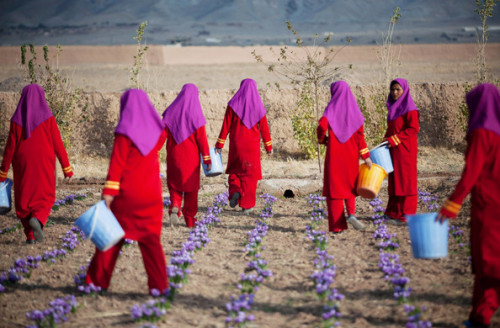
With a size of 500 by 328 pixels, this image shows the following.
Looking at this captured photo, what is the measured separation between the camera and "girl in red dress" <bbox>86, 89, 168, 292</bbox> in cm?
477

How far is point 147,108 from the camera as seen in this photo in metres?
4.89

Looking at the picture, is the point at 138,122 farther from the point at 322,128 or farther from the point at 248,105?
the point at 248,105

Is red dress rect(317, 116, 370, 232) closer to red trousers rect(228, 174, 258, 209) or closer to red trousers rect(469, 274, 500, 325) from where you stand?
red trousers rect(228, 174, 258, 209)

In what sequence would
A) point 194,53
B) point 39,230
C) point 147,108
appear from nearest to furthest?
point 147,108, point 39,230, point 194,53

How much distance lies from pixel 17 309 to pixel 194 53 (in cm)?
4224

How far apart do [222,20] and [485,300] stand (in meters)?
98.1

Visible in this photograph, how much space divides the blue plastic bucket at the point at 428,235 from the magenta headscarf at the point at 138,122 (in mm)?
2083

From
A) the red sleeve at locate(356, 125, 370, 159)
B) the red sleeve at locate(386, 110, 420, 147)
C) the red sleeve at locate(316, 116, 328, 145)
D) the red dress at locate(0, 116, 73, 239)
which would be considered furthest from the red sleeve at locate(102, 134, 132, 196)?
the red sleeve at locate(386, 110, 420, 147)

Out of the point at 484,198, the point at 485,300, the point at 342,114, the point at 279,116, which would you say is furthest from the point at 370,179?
the point at 279,116

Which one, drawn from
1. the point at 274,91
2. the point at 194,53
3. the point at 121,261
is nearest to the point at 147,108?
the point at 121,261

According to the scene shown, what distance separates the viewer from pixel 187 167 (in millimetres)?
7309

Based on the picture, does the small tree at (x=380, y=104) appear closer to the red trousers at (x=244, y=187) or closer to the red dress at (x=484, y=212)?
the red trousers at (x=244, y=187)

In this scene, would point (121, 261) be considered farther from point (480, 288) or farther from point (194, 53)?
point (194, 53)

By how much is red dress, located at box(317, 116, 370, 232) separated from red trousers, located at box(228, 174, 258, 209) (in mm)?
1506
